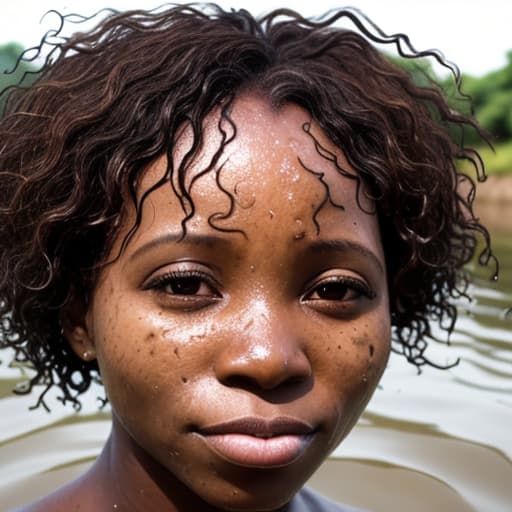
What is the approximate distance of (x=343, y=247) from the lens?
2148mm

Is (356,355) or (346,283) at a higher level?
(346,283)

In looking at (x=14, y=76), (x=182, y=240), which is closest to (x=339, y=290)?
(x=182, y=240)

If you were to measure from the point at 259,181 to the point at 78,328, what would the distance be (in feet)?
2.39

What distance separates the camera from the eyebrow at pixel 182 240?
80.0 inches

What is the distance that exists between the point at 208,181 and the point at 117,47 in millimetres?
591

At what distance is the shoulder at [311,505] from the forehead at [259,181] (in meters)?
0.94

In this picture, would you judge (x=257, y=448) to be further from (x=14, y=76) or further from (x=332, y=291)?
(x=14, y=76)

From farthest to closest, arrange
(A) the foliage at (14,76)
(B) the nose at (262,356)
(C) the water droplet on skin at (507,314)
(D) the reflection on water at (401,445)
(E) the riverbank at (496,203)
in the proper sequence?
(E) the riverbank at (496,203), (C) the water droplet on skin at (507,314), (D) the reflection on water at (401,445), (A) the foliage at (14,76), (B) the nose at (262,356)

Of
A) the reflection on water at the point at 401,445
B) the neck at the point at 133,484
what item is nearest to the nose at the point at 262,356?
the neck at the point at 133,484

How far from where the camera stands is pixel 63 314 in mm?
2490

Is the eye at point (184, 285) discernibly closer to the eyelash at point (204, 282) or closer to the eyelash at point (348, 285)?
the eyelash at point (204, 282)

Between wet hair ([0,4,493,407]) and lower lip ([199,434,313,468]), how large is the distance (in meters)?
0.47

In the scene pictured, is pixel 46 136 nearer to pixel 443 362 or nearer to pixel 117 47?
pixel 117 47

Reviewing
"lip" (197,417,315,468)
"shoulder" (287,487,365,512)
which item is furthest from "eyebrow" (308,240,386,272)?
"shoulder" (287,487,365,512)
